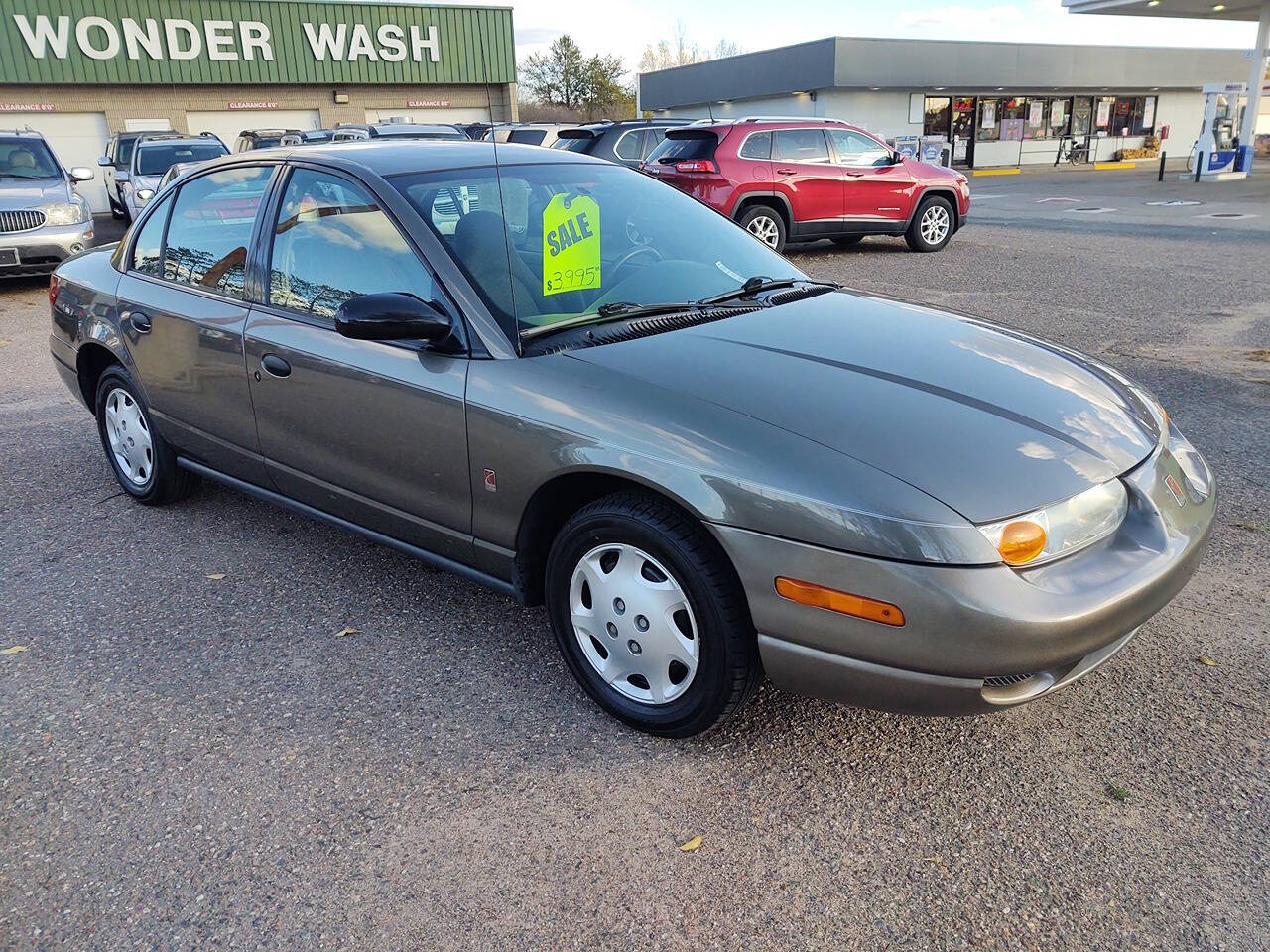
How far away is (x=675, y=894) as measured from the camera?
2.37 m

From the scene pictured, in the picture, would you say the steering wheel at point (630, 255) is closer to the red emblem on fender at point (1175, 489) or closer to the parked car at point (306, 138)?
the red emblem on fender at point (1175, 489)

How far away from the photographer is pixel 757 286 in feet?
12.3

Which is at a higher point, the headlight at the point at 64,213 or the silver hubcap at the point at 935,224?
the headlight at the point at 64,213

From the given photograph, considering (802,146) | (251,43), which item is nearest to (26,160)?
(802,146)

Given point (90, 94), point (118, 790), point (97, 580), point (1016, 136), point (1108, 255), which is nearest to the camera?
point (118, 790)

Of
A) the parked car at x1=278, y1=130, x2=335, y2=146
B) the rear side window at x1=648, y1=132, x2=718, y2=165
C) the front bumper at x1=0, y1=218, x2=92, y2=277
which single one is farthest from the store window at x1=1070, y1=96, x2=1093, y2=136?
the front bumper at x1=0, y1=218, x2=92, y2=277

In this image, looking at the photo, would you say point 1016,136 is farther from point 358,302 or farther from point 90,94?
point 358,302

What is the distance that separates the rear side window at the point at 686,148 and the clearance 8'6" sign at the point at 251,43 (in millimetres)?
20197

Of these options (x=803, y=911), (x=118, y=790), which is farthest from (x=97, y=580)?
(x=803, y=911)

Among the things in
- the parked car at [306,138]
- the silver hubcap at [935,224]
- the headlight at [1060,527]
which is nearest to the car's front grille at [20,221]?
the parked car at [306,138]

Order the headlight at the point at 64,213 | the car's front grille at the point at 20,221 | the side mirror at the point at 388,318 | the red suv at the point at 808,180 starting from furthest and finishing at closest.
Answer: the red suv at the point at 808,180 → the headlight at the point at 64,213 → the car's front grille at the point at 20,221 → the side mirror at the point at 388,318

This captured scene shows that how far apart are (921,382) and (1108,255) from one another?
11.0 m

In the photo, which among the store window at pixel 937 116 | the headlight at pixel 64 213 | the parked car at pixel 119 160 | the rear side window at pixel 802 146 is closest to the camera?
the headlight at pixel 64 213

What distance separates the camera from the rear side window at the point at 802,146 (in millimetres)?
12617
